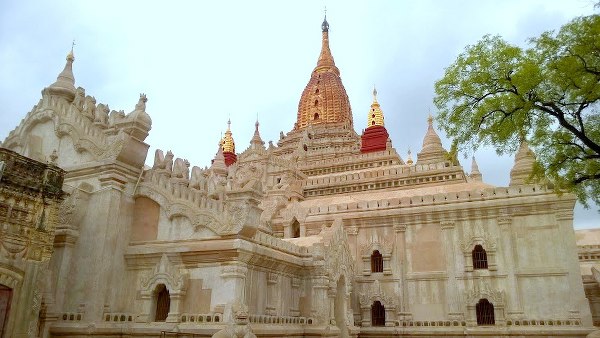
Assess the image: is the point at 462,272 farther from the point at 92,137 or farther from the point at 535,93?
the point at 92,137

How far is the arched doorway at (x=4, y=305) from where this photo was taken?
12688 millimetres

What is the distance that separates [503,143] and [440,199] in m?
12.8

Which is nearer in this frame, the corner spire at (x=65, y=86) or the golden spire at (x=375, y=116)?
the corner spire at (x=65, y=86)

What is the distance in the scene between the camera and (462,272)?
26.6m

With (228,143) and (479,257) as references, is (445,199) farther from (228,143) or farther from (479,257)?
(228,143)

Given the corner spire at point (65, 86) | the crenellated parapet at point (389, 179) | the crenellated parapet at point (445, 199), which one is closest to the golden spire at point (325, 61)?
the crenellated parapet at point (389, 179)

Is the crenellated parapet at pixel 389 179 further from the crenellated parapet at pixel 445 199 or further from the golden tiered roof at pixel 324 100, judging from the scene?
the golden tiered roof at pixel 324 100

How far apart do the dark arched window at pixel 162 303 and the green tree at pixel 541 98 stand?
431 inches

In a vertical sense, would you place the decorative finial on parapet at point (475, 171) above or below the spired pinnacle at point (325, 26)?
below

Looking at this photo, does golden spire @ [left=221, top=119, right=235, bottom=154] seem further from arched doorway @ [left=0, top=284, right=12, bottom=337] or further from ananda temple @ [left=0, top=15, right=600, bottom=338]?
arched doorway @ [left=0, top=284, right=12, bottom=337]

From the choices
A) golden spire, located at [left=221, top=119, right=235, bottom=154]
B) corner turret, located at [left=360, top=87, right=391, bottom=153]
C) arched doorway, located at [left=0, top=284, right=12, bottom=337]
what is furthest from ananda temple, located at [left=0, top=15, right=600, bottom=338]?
golden spire, located at [left=221, top=119, right=235, bottom=154]

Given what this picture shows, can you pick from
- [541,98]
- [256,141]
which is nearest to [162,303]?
[541,98]

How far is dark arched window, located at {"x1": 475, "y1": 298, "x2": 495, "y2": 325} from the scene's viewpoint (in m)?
25.5

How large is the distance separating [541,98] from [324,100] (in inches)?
1793
